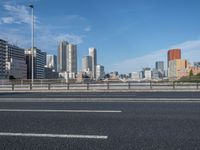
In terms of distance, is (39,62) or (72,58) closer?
(72,58)

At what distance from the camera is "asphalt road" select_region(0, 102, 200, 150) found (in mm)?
5133

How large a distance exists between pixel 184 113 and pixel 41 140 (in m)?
5.15

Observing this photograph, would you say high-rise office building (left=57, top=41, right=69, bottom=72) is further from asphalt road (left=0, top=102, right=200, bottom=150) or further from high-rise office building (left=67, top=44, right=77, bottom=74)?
asphalt road (left=0, top=102, right=200, bottom=150)

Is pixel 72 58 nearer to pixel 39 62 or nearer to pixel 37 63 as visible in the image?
pixel 37 63

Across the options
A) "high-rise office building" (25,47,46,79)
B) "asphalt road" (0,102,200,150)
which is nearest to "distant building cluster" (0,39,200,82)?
"high-rise office building" (25,47,46,79)

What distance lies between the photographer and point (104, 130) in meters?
6.35

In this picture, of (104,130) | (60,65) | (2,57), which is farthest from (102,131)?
(60,65)

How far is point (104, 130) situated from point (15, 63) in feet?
440

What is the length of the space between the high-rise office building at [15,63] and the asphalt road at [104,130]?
351 ft

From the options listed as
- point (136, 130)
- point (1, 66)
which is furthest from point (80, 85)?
point (1, 66)

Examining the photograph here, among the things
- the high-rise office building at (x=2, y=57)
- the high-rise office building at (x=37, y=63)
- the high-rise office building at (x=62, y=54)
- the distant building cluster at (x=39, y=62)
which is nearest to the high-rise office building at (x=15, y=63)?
the distant building cluster at (x=39, y=62)

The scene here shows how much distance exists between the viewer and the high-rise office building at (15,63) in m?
126

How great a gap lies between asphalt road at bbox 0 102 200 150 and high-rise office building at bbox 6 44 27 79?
10685cm

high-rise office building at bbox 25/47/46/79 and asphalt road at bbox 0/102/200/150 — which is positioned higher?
high-rise office building at bbox 25/47/46/79
